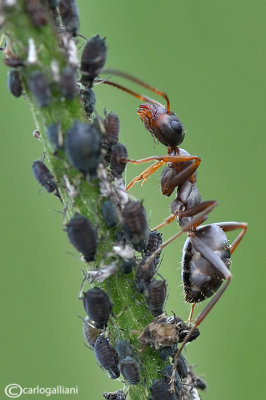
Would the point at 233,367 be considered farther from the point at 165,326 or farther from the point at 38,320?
the point at 165,326

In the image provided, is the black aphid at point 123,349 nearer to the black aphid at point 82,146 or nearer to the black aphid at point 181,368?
the black aphid at point 181,368

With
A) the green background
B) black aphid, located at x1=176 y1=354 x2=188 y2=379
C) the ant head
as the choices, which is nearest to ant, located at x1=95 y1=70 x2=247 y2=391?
the ant head

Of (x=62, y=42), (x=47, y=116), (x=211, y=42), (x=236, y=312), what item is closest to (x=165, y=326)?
(x=47, y=116)

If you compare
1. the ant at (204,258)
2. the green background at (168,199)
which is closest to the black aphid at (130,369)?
the ant at (204,258)

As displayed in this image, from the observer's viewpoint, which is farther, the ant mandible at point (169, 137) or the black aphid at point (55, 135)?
the ant mandible at point (169, 137)

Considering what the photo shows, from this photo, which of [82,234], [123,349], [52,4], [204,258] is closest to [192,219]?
[204,258]

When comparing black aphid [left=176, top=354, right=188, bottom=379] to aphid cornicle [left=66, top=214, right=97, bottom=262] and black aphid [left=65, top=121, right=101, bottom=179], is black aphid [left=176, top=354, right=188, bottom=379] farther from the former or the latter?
black aphid [left=65, top=121, right=101, bottom=179]
